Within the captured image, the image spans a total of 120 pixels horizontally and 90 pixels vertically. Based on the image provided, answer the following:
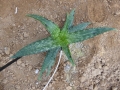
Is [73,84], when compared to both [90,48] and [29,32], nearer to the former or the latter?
[90,48]

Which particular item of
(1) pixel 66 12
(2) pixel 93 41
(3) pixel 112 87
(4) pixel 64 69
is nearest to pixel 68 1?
(1) pixel 66 12

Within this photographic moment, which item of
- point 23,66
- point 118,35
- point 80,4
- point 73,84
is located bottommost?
point 73,84

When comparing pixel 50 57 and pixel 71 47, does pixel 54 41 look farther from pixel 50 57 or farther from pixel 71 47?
pixel 71 47

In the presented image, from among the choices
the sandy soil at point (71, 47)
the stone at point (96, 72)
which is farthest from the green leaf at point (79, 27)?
the stone at point (96, 72)

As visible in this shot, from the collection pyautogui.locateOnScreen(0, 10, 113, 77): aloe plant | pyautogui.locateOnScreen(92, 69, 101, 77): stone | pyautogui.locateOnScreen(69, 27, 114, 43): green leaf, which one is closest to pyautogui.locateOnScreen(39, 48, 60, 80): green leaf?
pyautogui.locateOnScreen(0, 10, 113, 77): aloe plant

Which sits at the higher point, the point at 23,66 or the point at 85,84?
the point at 23,66

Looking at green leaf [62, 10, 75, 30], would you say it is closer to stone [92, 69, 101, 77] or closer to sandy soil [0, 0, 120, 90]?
sandy soil [0, 0, 120, 90]

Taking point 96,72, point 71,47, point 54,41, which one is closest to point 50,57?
point 54,41

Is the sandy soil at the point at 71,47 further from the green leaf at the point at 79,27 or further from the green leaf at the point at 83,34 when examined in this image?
the green leaf at the point at 83,34
